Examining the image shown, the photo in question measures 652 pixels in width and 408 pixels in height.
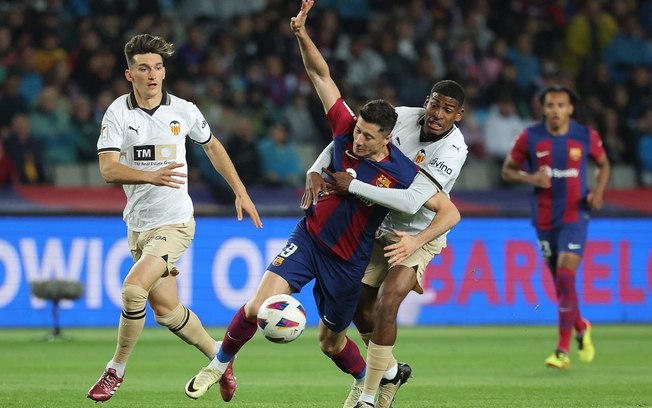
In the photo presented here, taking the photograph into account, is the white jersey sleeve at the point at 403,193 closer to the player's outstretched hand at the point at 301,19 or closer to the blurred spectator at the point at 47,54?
the player's outstretched hand at the point at 301,19

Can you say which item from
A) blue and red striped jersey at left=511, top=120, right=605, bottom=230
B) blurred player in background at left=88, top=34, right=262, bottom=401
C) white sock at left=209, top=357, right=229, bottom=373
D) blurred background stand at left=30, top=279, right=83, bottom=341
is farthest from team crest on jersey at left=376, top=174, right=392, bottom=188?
blurred background stand at left=30, top=279, right=83, bottom=341

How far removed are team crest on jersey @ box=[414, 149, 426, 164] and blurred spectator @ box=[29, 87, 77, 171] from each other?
9.00m

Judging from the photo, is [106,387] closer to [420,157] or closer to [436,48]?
[420,157]

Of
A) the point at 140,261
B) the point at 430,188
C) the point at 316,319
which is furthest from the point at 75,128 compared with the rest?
the point at 430,188

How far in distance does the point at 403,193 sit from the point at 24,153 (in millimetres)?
9170

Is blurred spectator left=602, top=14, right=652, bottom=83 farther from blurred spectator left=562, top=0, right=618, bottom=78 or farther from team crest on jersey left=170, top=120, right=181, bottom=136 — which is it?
team crest on jersey left=170, top=120, right=181, bottom=136

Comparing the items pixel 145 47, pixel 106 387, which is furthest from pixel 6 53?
pixel 106 387

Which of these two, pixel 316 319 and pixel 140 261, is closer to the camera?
pixel 140 261

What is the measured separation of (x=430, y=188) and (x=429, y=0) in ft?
43.7

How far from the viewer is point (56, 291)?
14.3 m

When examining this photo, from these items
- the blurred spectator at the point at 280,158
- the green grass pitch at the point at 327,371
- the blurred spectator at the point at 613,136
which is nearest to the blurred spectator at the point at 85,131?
the blurred spectator at the point at 280,158

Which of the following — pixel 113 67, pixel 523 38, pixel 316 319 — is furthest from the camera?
pixel 523 38

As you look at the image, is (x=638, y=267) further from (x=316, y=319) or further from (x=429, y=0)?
(x=429, y=0)

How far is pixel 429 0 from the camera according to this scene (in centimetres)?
2106
